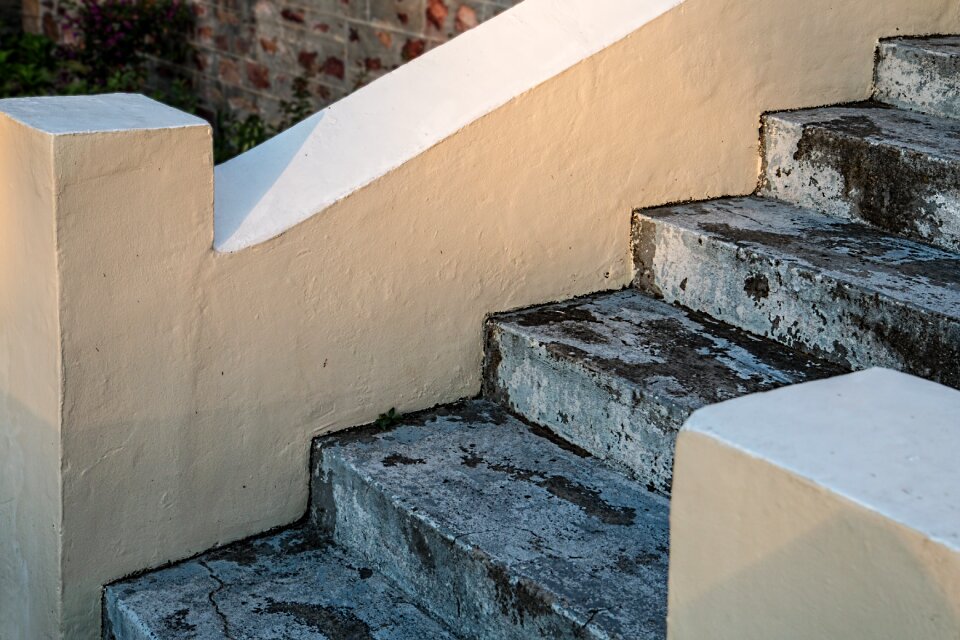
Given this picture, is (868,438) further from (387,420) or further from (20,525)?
(20,525)

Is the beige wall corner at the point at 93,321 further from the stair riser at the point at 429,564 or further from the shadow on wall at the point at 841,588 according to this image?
the shadow on wall at the point at 841,588

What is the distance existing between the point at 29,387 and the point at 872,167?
6.19ft

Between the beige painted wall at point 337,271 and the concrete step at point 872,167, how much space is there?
0.34 feet

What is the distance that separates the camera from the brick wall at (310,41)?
5.27 metres

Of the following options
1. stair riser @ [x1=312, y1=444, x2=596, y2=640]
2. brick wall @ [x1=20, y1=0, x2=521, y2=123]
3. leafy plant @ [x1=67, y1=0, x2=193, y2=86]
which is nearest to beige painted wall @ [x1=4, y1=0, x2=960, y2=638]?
stair riser @ [x1=312, y1=444, x2=596, y2=640]

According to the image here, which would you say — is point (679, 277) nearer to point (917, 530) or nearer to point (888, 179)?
point (888, 179)

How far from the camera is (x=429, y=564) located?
2129 millimetres

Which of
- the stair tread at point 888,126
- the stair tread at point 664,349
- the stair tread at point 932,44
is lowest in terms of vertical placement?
the stair tread at point 664,349

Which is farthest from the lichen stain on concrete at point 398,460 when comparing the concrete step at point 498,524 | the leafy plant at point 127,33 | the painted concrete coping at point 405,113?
the leafy plant at point 127,33

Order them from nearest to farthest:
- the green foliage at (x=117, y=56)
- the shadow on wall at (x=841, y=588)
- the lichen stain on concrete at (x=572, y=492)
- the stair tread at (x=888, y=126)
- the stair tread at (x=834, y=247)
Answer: the shadow on wall at (x=841, y=588) < the lichen stain on concrete at (x=572, y=492) < the stair tread at (x=834, y=247) < the stair tread at (x=888, y=126) < the green foliage at (x=117, y=56)

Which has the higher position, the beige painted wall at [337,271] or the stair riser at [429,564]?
the beige painted wall at [337,271]

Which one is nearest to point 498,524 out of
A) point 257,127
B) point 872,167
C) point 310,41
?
point 872,167

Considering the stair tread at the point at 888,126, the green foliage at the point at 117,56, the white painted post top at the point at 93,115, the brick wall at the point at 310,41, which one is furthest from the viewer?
the green foliage at the point at 117,56

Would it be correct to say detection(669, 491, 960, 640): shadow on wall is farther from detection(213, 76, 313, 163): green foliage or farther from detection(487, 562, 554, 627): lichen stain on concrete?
detection(213, 76, 313, 163): green foliage
